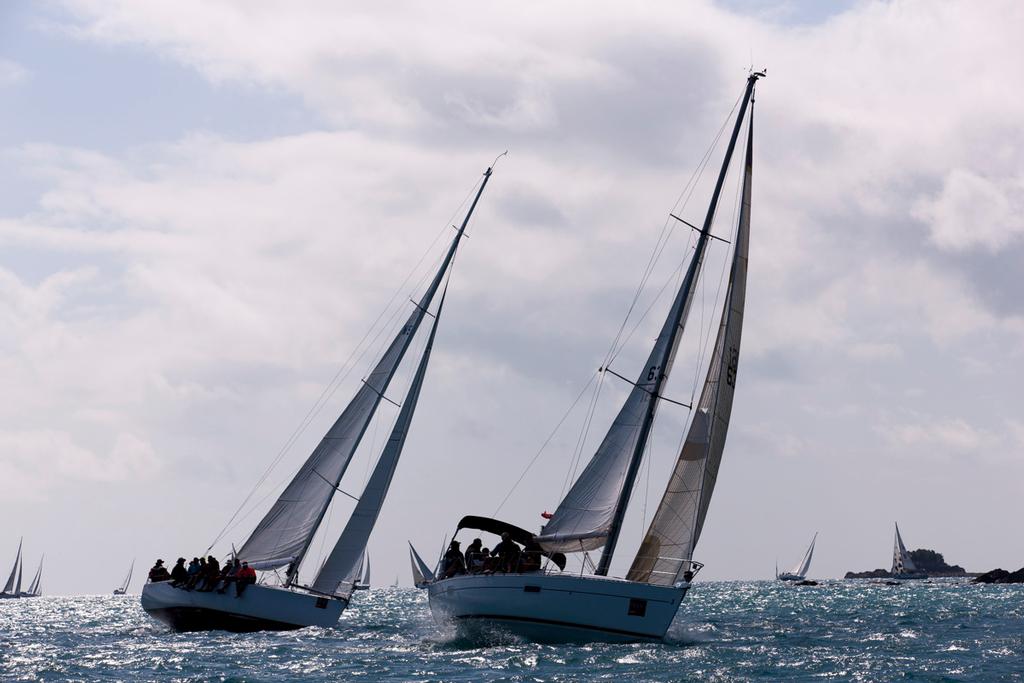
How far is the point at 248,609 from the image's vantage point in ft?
117

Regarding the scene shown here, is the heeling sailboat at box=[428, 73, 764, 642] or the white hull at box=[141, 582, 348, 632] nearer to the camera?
the heeling sailboat at box=[428, 73, 764, 642]

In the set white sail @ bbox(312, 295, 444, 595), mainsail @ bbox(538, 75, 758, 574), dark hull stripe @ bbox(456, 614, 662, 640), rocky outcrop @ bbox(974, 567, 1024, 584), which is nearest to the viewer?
dark hull stripe @ bbox(456, 614, 662, 640)

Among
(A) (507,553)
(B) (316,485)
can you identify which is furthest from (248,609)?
(A) (507,553)

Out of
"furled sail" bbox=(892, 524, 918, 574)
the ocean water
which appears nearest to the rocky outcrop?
"furled sail" bbox=(892, 524, 918, 574)

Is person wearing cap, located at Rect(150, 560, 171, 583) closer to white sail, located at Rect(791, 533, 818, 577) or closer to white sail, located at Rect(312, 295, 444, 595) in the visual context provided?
white sail, located at Rect(312, 295, 444, 595)

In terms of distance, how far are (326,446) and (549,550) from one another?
37.7 feet

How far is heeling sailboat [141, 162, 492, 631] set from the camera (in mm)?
35969

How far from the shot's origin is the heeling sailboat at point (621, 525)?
28.1 meters

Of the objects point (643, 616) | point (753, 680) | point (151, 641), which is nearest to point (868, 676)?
point (753, 680)

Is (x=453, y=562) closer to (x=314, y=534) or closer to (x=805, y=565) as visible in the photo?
(x=314, y=534)

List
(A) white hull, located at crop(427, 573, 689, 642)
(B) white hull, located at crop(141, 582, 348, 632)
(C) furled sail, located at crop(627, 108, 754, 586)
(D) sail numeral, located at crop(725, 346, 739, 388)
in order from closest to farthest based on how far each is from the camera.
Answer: (A) white hull, located at crop(427, 573, 689, 642) < (C) furled sail, located at crop(627, 108, 754, 586) < (D) sail numeral, located at crop(725, 346, 739, 388) < (B) white hull, located at crop(141, 582, 348, 632)

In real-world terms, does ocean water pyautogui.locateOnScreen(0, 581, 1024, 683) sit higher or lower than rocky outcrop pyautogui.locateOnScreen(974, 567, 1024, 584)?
lower

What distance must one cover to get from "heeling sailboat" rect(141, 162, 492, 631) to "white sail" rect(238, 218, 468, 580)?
0.09 feet

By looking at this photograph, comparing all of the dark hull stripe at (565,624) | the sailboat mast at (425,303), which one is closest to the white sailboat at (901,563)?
the sailboat mast at (425,303)
